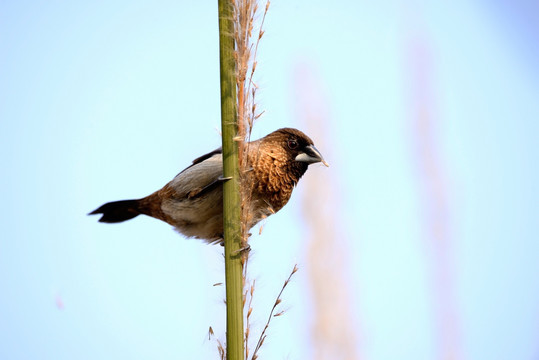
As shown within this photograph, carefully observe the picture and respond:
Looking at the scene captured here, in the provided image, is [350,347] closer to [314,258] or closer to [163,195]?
[314,258]

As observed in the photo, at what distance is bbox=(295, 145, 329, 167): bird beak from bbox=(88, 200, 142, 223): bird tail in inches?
50.2

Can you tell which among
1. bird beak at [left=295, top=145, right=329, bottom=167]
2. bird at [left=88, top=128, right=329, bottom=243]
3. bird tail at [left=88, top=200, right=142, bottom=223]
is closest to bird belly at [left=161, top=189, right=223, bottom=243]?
bird at [left=88, top=128, right=329, bottom=243]

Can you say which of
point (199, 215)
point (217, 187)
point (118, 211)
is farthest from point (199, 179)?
point (118, 211)

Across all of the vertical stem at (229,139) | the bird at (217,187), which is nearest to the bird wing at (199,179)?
the bird at (217,187)

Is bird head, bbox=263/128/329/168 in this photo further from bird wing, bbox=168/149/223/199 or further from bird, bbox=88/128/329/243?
bird wing, bbox=168/149/223/199

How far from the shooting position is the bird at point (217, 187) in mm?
3057

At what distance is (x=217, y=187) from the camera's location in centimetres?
330

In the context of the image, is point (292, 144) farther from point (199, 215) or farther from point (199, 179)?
point (199, 215)

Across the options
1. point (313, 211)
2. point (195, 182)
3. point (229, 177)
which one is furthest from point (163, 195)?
point (229, 177)

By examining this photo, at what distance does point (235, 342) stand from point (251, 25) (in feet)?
2.47

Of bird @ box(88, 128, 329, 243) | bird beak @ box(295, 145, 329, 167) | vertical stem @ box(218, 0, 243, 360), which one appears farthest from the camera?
bird beak @ box(295, 145, 329, 167)

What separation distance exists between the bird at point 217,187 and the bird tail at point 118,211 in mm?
92

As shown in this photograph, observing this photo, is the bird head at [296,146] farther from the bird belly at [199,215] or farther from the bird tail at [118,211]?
the bird tail at [118,211]

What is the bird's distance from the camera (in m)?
3.06
